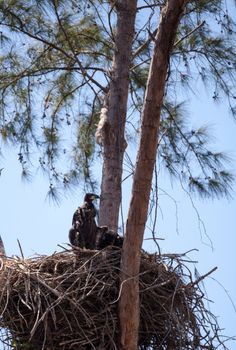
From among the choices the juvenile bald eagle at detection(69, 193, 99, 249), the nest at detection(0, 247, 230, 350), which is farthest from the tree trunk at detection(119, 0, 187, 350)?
the juvenile bald eagle at detection(69, 193, 99, 249)

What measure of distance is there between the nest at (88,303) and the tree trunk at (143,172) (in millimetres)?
107

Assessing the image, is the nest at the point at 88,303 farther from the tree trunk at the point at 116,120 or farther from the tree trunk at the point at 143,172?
the tree trunk at the point at 116,120

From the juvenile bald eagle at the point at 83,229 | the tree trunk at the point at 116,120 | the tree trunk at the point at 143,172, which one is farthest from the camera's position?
the tree trunk at the point at 116,120

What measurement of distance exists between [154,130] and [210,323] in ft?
4.57

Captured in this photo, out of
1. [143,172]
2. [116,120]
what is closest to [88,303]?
[143,172]

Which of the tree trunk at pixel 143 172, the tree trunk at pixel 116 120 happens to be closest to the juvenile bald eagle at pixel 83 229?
the tree trunk at pixel 116 120

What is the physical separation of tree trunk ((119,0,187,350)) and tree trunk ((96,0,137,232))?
4.92ft

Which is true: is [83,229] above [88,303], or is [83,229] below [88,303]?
above

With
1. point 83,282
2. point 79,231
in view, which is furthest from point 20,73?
point 83,282

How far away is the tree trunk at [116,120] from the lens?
7.56 meters

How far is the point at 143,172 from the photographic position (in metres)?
5.87

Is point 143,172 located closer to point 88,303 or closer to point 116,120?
point 88,303

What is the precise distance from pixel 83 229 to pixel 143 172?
133 centimetres

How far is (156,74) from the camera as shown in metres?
5.79
